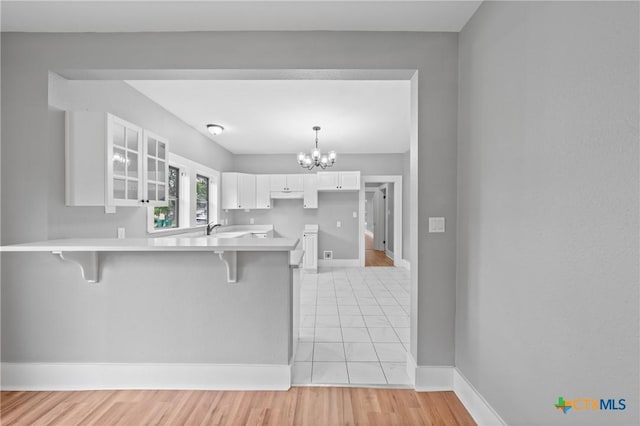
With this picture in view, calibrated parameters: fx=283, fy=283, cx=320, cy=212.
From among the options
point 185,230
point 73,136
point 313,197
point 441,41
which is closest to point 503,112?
point 441,41

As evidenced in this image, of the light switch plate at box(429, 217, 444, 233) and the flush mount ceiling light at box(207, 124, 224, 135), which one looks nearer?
the light switch plate at box(429, 217, 444, 233)

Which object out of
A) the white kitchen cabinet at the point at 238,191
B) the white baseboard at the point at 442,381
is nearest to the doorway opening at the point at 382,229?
the white kitchen cabinet at the point at 238,191

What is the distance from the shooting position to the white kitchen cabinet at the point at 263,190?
616cm

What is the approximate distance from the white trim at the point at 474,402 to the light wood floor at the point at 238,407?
44 mm

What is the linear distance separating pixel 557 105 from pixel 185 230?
4.28 meters

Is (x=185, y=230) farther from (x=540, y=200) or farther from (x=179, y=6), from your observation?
(x=540, y=200)

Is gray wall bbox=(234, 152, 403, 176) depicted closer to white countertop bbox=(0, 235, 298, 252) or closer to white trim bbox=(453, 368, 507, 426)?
white countertop bbox=(0, 235, 298, 252)

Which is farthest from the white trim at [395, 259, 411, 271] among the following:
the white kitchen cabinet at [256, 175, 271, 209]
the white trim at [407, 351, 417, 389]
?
the white trim at [407, 351, 417, 389]

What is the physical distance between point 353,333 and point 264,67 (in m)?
2.63

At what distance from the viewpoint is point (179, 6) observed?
6.03ft

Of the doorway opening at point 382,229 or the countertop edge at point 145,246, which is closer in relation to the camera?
the countertop edge at point 145,246

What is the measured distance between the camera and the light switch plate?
2100mm

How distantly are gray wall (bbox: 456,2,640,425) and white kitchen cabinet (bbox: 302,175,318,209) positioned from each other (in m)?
4.39

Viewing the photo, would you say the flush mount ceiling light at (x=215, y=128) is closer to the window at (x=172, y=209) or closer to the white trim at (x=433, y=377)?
the window at (x=172, y=209)
